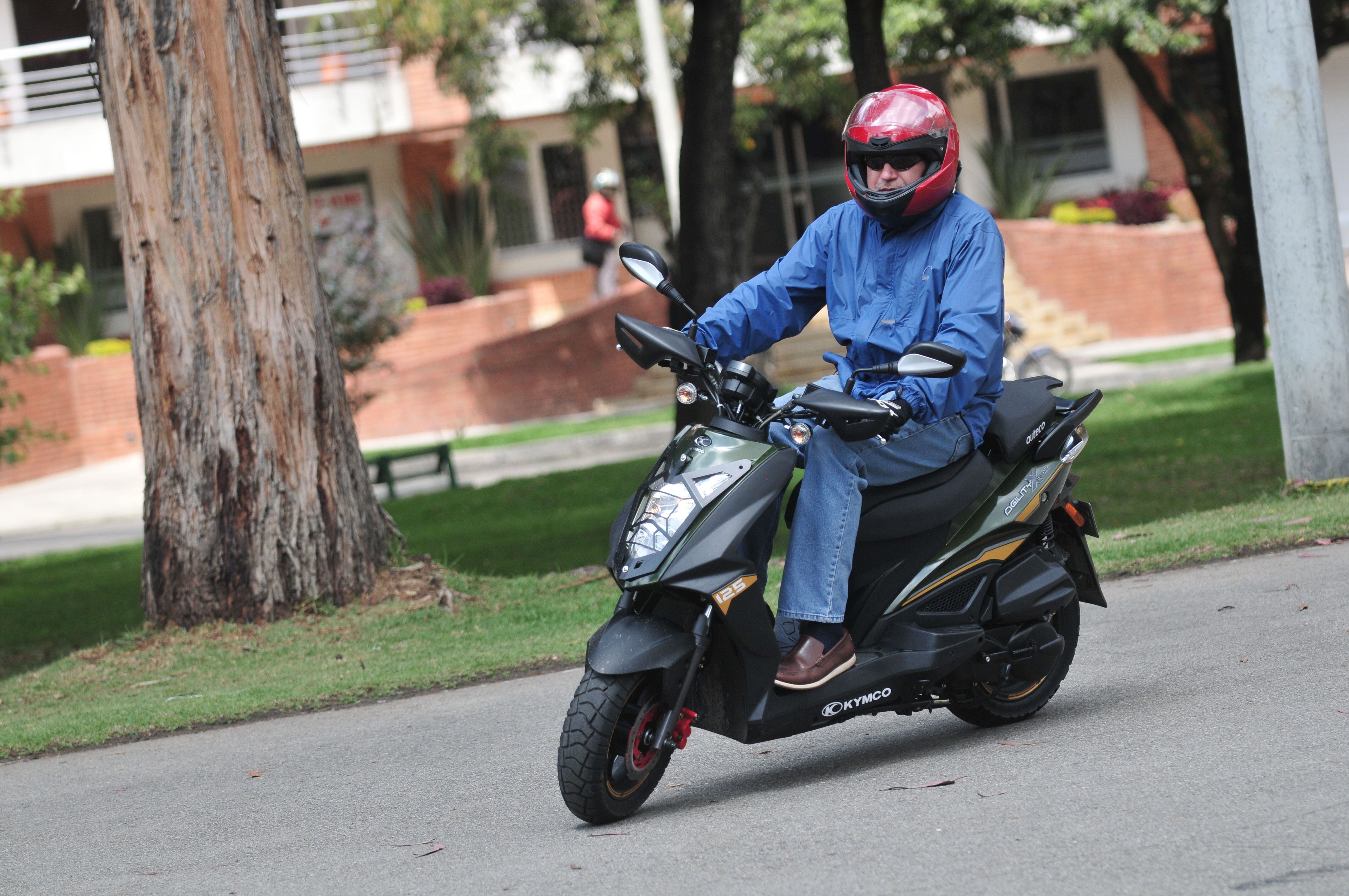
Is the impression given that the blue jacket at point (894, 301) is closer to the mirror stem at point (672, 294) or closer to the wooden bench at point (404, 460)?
the mirror stem at point (672, 294)

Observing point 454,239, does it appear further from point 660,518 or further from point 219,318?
point 660,518

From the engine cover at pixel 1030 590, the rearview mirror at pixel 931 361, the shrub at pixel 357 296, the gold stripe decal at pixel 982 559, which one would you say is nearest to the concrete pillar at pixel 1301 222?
the engine cover at pixel 1030 590

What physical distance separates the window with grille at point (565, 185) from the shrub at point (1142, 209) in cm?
889

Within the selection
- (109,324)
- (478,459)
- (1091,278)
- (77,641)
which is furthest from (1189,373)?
(109,324)

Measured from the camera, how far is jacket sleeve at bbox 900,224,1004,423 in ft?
15.0

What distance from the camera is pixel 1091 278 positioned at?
2347 cm

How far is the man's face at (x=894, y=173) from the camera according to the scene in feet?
15.5

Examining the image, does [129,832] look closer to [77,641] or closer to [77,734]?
[77,734]

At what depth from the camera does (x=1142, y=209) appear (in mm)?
24938

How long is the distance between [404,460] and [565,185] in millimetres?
13195

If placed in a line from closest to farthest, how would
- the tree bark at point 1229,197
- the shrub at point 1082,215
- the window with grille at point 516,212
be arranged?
the tree bark at point 1229,197
the shrub at point 1082,215
the window with grille at point 516,212

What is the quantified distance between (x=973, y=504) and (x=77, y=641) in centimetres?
622

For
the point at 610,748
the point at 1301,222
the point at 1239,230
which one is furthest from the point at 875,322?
the point at 1239,230

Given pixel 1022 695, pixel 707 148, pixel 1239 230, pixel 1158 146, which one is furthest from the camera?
pixel 1158 146
